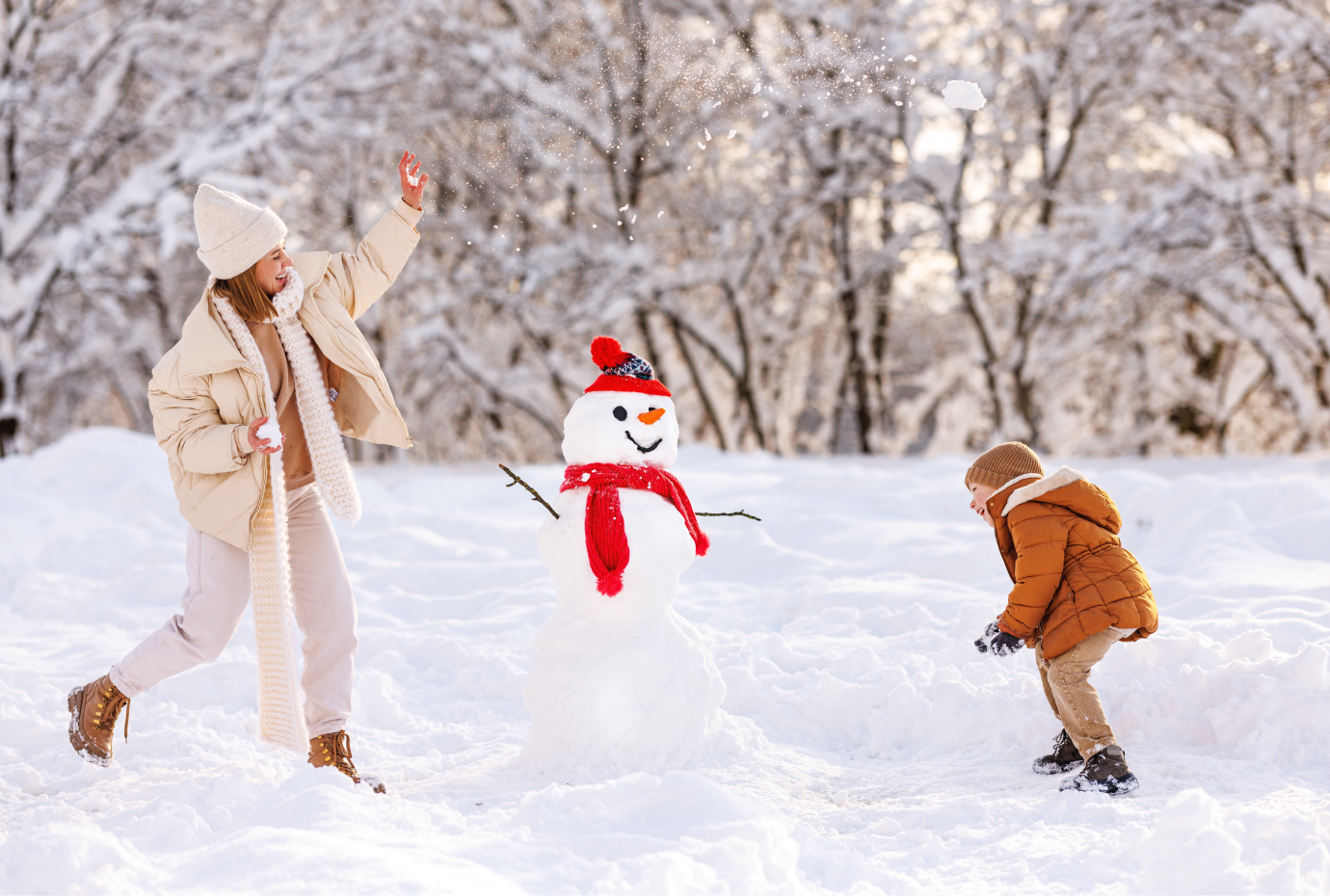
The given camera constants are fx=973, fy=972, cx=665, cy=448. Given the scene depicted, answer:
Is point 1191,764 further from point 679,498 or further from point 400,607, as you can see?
point 400,607

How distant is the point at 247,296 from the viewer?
9.22 ft

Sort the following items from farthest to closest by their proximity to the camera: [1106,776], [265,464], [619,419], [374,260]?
[374,260] → [619,419] → [265,464] → [1106,776]

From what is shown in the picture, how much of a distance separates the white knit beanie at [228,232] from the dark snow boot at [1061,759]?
2693mm

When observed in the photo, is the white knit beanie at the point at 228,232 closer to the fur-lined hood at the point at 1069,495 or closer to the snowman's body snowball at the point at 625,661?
the snowman's body snowball at the point at 625,661

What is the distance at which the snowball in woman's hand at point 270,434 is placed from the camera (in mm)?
2662

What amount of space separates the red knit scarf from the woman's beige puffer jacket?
62cm

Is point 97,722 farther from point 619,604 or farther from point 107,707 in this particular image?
point 619,604

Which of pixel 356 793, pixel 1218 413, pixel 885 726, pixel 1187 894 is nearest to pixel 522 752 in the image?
pixel 356 793

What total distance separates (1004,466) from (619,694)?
4.28 ft

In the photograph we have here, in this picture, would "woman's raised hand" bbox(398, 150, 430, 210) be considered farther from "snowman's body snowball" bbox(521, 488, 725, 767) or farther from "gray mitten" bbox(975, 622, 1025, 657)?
"gray mitten" bbox(975, 622, 1025, 657)

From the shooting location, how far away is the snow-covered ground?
6.65ft

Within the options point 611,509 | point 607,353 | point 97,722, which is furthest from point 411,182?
point 97,722

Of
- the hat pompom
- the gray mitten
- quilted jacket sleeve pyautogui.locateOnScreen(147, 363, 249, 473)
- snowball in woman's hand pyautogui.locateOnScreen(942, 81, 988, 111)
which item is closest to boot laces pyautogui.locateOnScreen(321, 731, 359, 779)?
quilted jacket sleeve pyautogui.locateOnScreen(147, 363, 249, 473)

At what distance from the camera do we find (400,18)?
11258 mm
